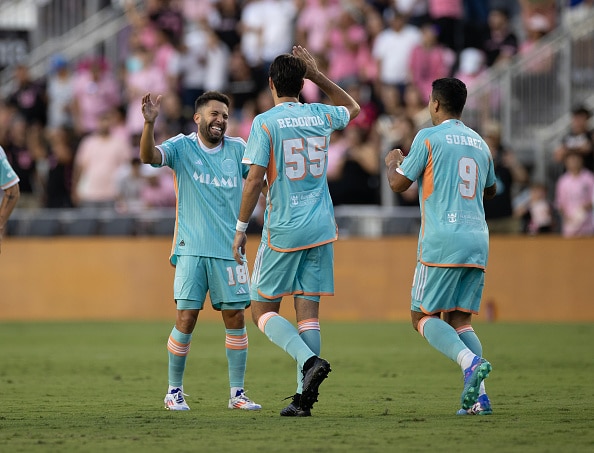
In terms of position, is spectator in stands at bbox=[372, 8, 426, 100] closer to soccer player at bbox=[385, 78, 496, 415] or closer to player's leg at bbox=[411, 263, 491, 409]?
soccer player at bbox=[385, 78, 496, 415]

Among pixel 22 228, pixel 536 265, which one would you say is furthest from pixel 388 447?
pixel 22 228

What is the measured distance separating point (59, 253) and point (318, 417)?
1281 cm

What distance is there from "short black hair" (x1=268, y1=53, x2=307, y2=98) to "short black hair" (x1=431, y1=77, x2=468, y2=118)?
0.97 meters

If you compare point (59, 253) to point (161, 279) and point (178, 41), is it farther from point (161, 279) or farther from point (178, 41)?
point (178, 41)

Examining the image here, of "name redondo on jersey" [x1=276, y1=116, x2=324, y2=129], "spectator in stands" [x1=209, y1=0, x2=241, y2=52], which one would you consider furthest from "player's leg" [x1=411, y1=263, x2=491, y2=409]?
"spectator in stands" [x1=209, y1=0, x2=241, y2=52]

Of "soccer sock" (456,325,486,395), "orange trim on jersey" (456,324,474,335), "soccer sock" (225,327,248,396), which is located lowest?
"soccer sock" (225,327,248,396)

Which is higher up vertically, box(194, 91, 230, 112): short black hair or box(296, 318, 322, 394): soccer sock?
box(194, 91, 230, 112): short black hair

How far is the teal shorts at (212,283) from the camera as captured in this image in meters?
9.50

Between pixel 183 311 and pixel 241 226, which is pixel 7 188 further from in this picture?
pixel 241 226

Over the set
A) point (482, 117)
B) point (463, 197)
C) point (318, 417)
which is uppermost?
point (482, 117)

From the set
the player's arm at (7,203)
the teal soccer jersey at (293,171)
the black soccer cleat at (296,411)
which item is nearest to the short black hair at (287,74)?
the teal soccer jersey at (293,171)

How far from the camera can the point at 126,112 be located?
24.1m

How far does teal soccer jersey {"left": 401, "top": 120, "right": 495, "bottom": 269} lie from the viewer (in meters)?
8.84

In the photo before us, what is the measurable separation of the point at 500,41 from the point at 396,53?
185 cm
